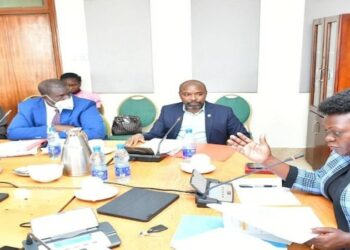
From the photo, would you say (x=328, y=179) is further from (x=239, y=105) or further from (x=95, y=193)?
(x=239, y=105)

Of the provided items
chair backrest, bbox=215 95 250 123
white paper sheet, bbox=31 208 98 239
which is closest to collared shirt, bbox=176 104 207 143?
chair backrest, bbox=215 95 250 123

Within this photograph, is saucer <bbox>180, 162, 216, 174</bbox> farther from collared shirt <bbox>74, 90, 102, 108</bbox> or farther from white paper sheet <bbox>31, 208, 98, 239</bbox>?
collared shirt <bbox>74, 90, 102, 108</bbox>

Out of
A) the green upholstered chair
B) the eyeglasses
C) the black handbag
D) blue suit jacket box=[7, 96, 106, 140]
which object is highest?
the eyeglasses

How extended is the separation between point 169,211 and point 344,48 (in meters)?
2.44

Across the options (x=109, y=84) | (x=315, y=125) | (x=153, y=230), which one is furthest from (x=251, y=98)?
(x=153, y=230)

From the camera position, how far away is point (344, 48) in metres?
3.06

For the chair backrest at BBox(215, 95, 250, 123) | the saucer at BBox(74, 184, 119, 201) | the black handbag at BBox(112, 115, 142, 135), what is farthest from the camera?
the chair backrest at BBox(215, 95, 250, 123)

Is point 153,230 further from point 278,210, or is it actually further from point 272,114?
point 272,114

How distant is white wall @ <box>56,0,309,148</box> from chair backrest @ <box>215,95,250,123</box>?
116mm

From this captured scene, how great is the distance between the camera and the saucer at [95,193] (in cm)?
151

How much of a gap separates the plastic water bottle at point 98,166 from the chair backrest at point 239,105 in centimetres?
229

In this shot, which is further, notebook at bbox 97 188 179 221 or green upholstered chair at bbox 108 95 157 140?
green upholstered chair at bbox 108 95 157 140

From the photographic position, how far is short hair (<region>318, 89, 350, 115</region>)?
1.31 meters

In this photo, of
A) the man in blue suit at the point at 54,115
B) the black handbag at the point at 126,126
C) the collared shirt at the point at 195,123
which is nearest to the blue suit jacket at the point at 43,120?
the man in blue suit at the point at 54,115
